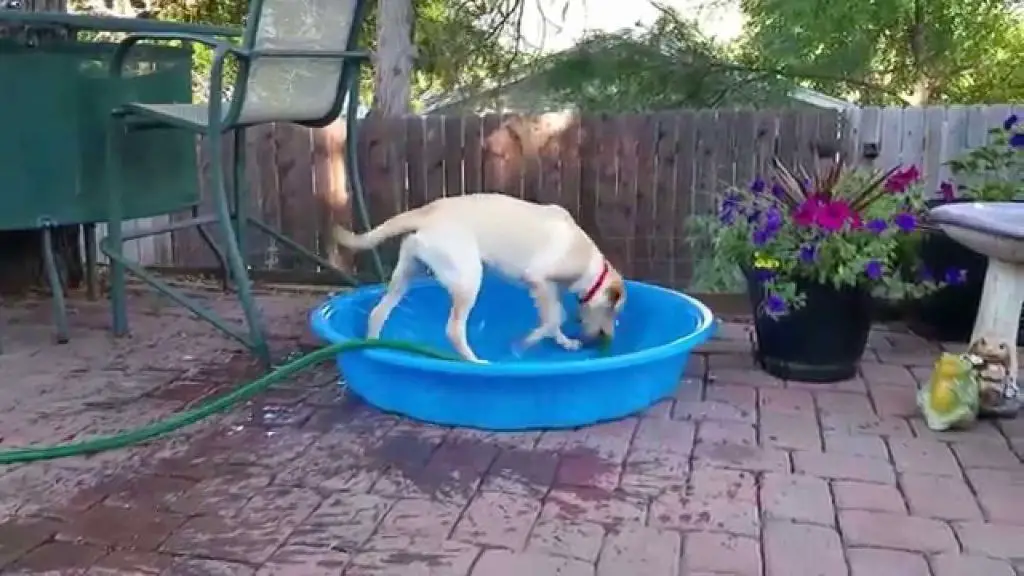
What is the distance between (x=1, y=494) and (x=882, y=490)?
A: 1.82 m

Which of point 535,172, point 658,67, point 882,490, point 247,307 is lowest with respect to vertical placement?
point 882,490

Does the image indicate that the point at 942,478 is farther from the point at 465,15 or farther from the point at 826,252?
the point at 465,15

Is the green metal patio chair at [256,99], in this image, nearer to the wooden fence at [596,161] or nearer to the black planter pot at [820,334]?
the wooden fence at [596,161]

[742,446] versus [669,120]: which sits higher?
[669,120]

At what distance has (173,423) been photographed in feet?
7.97

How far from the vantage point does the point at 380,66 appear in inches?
189

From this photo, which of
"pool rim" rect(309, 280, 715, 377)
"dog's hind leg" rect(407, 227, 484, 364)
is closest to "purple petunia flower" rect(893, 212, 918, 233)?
"pool rim" rect(309, 280, 715, 377)

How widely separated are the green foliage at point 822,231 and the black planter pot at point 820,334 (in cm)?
4

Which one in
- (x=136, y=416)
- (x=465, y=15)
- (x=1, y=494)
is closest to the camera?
(x=1, y=494)

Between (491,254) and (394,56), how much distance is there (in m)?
2.31

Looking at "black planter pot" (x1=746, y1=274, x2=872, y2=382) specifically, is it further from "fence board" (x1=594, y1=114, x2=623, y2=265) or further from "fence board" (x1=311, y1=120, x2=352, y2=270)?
"fence board" (x1=311, y1=120, x2=352, y2=270)

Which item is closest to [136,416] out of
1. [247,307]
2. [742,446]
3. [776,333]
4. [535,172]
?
[247,307]

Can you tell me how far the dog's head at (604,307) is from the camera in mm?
2895

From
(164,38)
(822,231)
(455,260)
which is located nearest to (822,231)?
(822,231)
